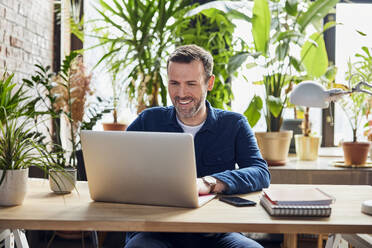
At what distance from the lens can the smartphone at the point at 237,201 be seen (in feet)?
4.81

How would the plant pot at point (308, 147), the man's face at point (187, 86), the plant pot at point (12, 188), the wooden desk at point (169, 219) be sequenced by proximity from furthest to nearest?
the plant pot at point (308, 147) < the man's face at point (187, 86) < the plant pot at point (12, 188) < the wooden desk at point (169, 219)

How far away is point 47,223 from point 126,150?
0.33 m

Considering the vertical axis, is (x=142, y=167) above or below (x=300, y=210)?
above

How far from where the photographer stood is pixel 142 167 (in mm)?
1396

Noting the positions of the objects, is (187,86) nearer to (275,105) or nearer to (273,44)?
(275,105)

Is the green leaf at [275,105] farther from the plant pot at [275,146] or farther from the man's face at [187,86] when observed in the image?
the man's face at [187,86]

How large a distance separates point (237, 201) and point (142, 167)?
0.37 meters

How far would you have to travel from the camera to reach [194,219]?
1278 millimetres

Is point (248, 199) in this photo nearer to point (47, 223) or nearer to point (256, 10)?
point (47, 223)

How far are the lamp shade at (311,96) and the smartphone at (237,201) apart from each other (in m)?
0.45

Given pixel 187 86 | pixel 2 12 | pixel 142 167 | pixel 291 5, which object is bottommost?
pixel 142 167

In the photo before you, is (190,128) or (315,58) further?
(315,58)

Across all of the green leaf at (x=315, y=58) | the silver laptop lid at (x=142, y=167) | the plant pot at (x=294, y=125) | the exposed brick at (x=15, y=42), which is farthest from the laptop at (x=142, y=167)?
the plant pot at (x=294, y=125)

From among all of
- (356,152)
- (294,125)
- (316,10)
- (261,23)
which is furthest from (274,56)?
(356,152)
